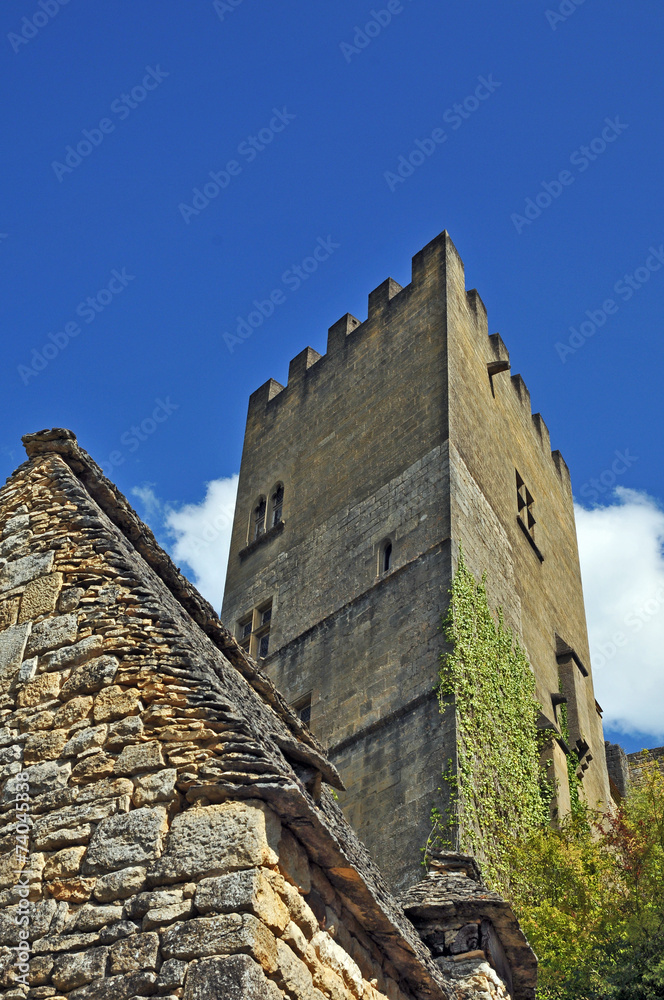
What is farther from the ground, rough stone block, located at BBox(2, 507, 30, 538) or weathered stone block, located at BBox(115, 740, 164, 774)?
rough stone block, located at BBox(2, 507, 30, 538)

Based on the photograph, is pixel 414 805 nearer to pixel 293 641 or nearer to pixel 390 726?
pixel 390 726

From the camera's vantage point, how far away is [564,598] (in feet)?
85.1

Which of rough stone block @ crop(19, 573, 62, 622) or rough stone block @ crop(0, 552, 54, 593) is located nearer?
rough stone block @ crop(19, 573, 62, 622)

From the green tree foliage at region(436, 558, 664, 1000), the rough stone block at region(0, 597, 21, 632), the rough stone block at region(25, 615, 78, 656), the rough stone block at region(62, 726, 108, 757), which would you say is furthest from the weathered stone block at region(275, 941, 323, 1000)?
the green tree foliage at region(436, 558, 664, 1000)

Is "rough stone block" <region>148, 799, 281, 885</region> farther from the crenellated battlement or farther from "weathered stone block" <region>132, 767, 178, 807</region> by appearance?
the crenellated battlement

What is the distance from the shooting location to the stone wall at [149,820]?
4883 mm

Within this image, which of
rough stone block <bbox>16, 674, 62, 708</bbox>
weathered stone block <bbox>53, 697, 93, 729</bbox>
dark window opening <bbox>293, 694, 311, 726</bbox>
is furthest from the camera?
dark window opening <bbox>293, 694, 311, 726</bbox>

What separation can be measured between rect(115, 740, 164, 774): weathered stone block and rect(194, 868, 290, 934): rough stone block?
2.30 ft

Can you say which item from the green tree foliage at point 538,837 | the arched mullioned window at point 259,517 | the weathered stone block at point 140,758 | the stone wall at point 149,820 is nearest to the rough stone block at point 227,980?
the stone wall at point 149,820

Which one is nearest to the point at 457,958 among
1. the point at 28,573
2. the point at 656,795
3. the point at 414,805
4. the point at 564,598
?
the point at 28,573

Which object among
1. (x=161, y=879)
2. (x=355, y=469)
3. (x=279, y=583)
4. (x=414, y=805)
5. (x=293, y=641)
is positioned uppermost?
(x=355, y=469)

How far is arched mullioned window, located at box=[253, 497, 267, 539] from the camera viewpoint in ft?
83.4

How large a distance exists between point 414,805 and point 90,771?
1150cm

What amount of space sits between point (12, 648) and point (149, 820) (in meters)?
1.60
